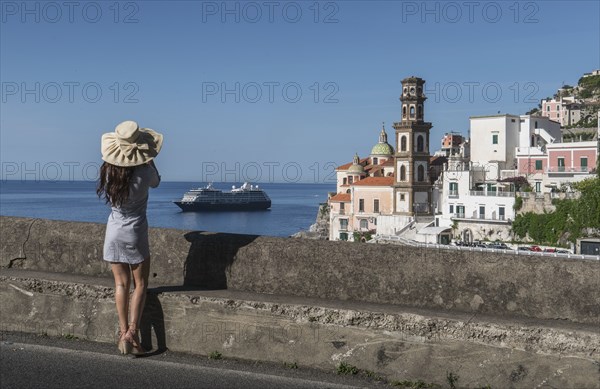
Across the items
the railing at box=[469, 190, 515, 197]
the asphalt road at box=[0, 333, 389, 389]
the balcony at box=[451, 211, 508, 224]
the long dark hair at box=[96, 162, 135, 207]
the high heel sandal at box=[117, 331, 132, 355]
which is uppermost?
the long dark hair at box=[96, 162, 135, 207]

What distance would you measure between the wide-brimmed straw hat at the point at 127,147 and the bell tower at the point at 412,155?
256 feet

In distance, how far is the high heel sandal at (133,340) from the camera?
5.56 metres

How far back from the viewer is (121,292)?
5.62 m

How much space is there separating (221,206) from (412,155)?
91.1m

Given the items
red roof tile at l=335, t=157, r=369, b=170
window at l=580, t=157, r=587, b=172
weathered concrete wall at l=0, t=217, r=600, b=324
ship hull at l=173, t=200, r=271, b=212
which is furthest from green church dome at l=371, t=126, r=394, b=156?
weathered concrete wall at l=0, t=217, r=600, b=324

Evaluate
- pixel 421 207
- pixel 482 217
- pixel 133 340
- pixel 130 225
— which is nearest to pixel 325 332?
pixel 133 340

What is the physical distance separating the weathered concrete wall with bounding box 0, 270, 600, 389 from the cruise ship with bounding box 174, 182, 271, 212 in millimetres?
158143

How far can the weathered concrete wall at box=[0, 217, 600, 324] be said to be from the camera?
517 centimetres

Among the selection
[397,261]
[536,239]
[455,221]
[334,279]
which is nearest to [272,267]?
[334,279]

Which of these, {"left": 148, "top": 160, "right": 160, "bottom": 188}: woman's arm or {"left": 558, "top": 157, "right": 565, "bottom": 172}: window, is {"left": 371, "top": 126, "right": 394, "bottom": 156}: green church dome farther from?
{"left": 148, "top": 160, "right": 160, "bottom": 188}: woman's arm

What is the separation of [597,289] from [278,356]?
96.2 inches

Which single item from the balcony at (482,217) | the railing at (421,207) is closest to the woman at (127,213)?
the balcony at (482,217)

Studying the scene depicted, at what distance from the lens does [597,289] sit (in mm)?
5023

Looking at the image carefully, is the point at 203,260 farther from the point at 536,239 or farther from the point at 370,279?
the point at 536,239
